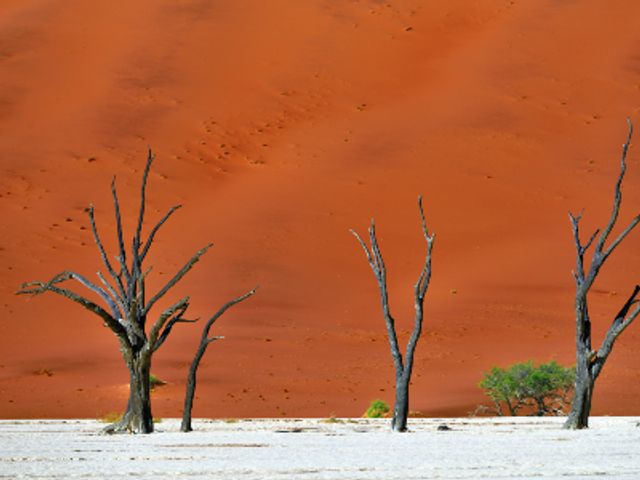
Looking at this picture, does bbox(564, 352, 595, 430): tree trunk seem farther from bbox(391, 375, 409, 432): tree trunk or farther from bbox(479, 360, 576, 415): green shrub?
bbox(479, 360, 576, 415): green shrub

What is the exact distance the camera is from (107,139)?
54250mm

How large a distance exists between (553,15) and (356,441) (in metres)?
53.0

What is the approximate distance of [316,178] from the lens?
51000mm

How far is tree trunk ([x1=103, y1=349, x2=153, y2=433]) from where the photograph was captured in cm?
1655

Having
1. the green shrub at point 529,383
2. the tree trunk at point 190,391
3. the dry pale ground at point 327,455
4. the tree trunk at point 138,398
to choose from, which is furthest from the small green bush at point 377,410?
the tree trunk at point 138,398

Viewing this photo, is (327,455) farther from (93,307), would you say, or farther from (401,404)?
(401,404)

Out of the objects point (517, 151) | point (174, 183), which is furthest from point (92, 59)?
point (517, 151)

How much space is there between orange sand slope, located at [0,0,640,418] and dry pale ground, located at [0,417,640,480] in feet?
46.1

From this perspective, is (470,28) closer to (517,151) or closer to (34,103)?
(517,151)

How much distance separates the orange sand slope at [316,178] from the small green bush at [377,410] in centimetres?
163

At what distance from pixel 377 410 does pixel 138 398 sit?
41.8ft

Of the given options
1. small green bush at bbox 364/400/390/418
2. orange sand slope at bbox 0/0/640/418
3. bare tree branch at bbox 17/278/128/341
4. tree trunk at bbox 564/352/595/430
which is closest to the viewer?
bare tree branch at bbox 17/278/128/341

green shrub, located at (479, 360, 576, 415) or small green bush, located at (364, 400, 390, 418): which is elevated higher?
green shrub, located at (479, 360, 576, 415)

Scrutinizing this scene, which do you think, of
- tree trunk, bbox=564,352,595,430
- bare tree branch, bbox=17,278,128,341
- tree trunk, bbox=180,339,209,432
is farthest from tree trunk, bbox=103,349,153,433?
tree trunk, bbox=564,352,595,430
